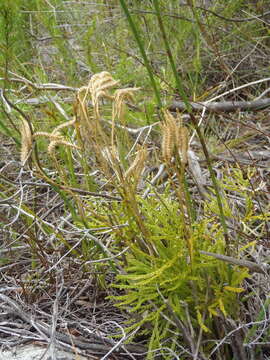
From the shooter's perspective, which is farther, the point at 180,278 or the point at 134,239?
the point at 134,239

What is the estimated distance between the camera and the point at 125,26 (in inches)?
94.7

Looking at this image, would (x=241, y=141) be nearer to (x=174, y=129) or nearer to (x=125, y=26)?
(x=125, y=26)

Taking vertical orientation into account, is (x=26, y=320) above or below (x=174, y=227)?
below

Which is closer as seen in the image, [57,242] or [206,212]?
[206,212]

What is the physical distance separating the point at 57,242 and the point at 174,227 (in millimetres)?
590

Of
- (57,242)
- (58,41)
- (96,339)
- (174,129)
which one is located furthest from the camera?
(58,41)

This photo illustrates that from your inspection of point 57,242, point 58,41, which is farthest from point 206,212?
point 58,41

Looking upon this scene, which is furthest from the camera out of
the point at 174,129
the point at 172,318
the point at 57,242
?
the point at 57,242

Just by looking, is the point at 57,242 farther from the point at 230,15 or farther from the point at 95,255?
the point at 230,15

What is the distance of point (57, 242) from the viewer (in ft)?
5.25

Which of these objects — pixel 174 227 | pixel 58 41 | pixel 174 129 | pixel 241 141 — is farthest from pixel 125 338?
pixel 58 41

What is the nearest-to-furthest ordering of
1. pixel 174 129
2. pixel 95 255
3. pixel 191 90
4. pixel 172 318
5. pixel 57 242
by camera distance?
1. pixel 174 129
2. pixel 172 318
3. pixel 95 255
4. pixel 57 242
5. pixel 191 90

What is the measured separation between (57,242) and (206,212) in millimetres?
559

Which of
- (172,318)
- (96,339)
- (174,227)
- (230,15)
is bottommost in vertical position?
(96,339)
